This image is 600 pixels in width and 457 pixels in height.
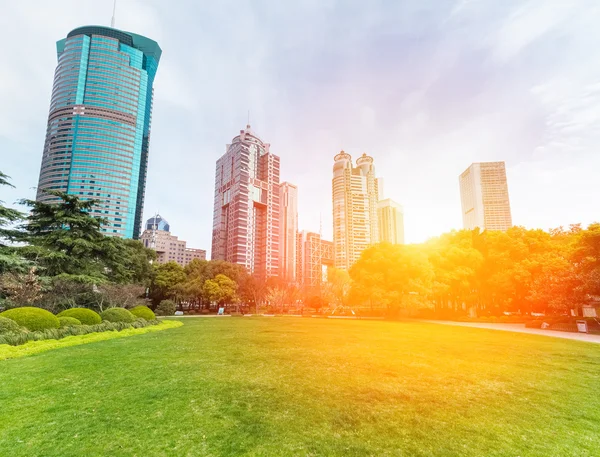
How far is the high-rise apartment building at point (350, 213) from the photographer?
14212 cm

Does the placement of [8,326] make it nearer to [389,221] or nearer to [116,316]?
[116,316]

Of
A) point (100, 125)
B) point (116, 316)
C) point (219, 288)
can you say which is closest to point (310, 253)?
point (100, 125)

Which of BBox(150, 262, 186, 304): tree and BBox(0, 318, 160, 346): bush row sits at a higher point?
BBox(150, 262, 186, 304): tree

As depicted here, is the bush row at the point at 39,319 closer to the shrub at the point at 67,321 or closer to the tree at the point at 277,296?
the shrub at the point at 67,321

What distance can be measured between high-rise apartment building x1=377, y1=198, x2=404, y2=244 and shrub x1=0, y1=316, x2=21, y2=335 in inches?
6916

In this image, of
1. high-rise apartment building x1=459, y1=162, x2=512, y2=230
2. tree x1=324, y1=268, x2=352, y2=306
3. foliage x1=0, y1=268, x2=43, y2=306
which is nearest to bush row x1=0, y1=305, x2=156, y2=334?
foliage x1=0, y1=268, x2=43, y2=306

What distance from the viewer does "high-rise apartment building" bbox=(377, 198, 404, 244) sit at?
180m

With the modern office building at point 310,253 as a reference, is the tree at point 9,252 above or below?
below

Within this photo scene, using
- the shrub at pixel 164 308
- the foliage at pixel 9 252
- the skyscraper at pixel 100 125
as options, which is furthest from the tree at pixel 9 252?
the skyscraper at pixel 100 125

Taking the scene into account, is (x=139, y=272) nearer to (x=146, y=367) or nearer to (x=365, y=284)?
(x=365, y=284)

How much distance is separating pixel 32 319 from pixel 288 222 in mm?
139830

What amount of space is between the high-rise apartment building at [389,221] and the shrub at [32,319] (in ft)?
572

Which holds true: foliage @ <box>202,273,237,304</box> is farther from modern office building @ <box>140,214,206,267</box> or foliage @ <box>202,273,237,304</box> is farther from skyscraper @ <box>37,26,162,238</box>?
modern office building @ <box>140,214,206,267</box>

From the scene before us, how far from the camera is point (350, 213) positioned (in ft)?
478
